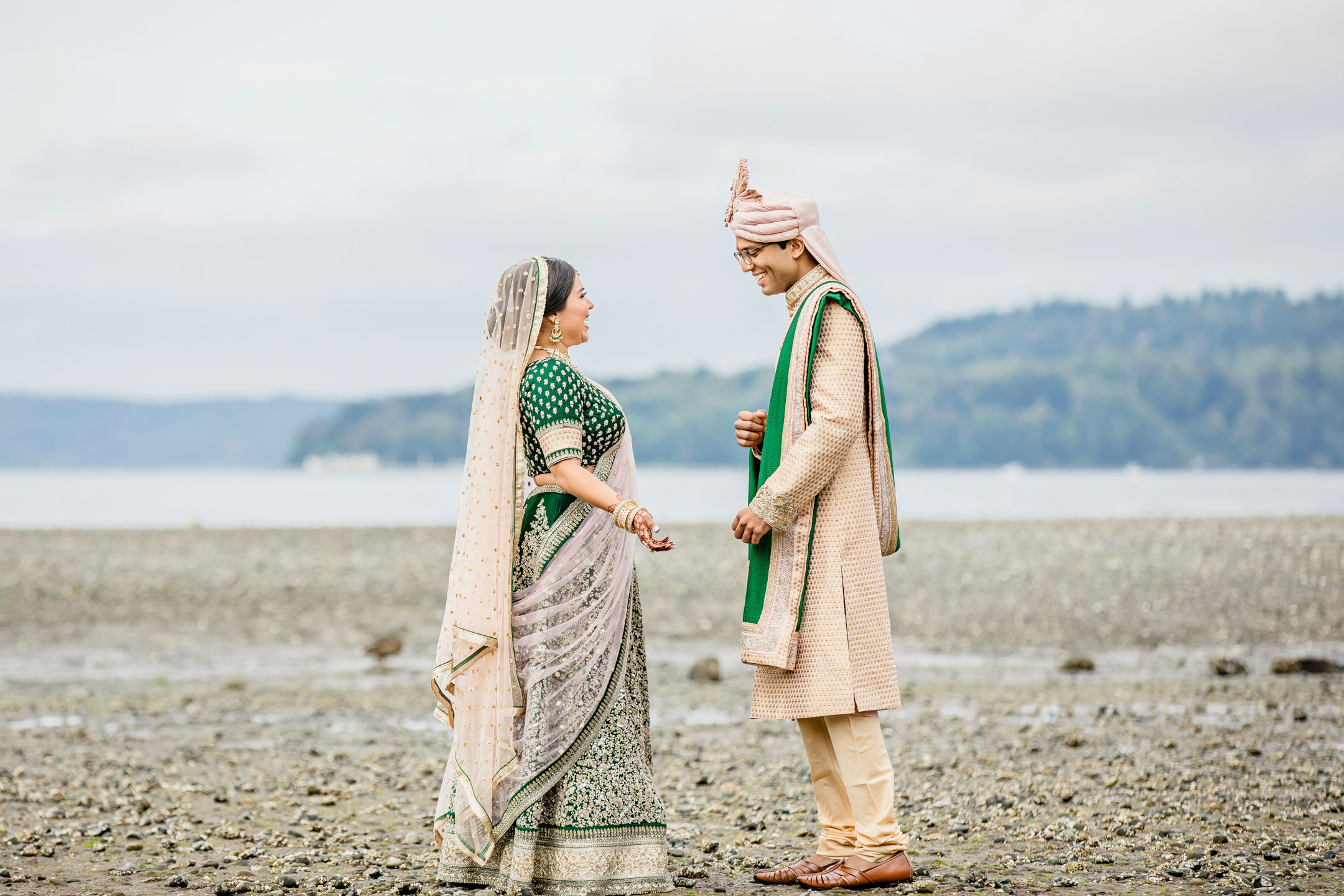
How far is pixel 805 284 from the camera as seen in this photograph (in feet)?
16.2

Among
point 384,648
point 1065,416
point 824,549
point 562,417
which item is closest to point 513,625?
point 562,417

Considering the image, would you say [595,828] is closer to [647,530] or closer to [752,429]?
[647,530]

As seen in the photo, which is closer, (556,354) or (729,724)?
(556,354)

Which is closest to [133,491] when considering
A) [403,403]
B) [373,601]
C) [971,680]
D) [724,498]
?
[724,498]

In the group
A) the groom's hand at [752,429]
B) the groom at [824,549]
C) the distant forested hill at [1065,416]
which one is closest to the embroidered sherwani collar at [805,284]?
the groom at [824,549]

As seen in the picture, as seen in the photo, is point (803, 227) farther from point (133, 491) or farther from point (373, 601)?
point (133, 491)

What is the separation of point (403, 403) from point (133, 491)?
73.9 meters

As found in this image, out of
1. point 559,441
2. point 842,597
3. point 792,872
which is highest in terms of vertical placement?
point 559,441

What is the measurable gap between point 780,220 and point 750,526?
1181 millimetres

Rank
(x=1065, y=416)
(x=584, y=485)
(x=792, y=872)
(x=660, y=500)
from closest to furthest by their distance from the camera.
A: (x=584, y=485) → (x=792, y=872) → (x=660, y=500) → (x=1065, y=416)

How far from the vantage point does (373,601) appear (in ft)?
61.0

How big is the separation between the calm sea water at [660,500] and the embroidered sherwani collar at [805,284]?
30.2m

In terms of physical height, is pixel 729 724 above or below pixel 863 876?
below

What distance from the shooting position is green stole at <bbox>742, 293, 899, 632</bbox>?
189 inches
